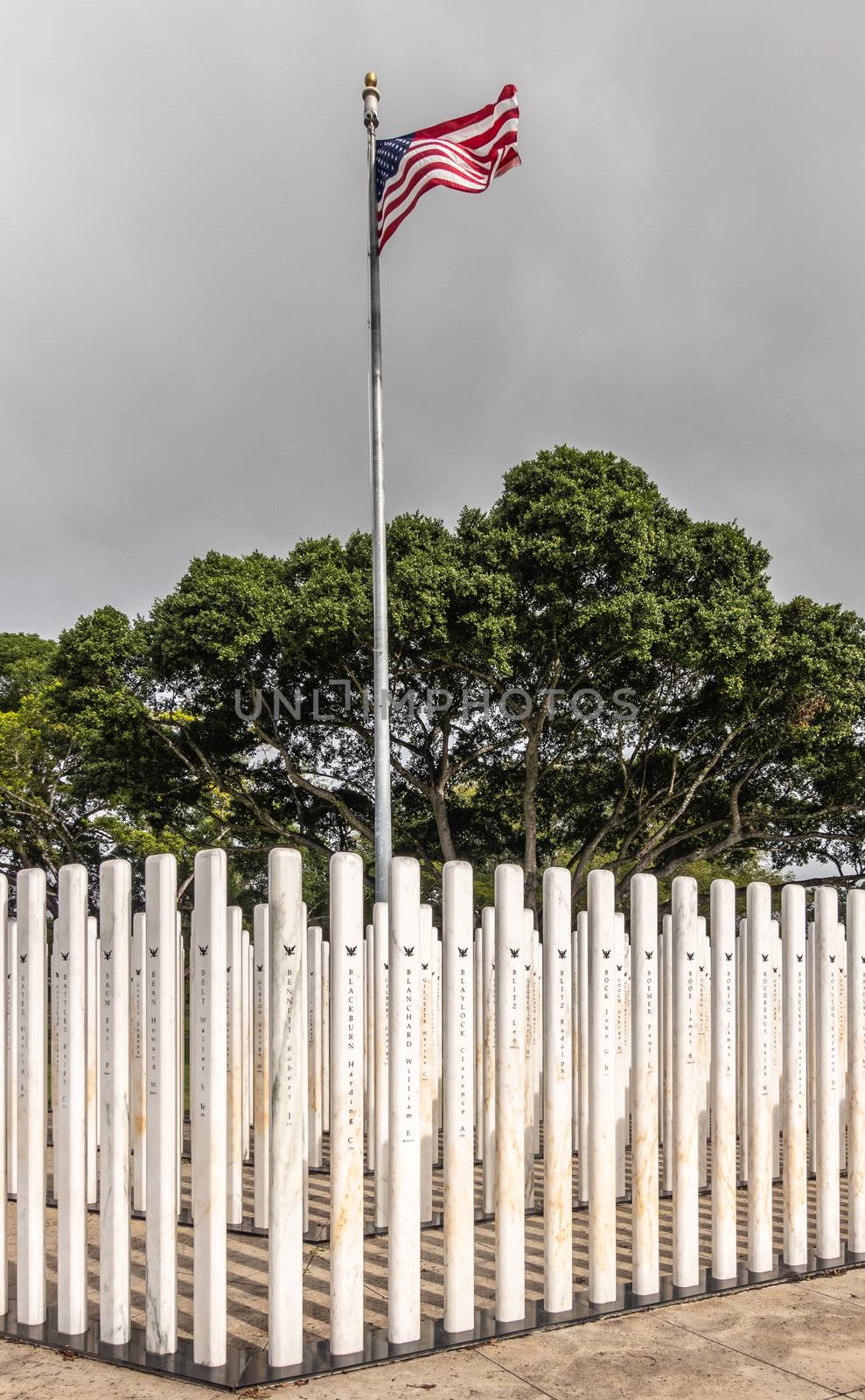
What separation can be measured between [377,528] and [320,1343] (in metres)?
11.8

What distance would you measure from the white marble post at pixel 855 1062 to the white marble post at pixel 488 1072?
1.94m

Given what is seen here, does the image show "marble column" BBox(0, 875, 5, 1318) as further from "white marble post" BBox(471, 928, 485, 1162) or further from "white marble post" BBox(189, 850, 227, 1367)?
"white marble post" BBox(471, 928, 485, 1162)

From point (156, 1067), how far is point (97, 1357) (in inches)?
45.4

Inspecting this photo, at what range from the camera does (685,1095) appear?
495 centimetres

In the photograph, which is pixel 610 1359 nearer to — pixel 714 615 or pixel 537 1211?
pixel 537 1211

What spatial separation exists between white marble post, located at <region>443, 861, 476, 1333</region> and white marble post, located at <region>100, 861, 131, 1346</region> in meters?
1.33

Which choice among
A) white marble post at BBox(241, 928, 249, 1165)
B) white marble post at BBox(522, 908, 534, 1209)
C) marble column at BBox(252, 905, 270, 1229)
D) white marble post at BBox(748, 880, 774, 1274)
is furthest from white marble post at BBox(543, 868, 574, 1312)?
white marble post at BBox(241, 928, 249, 1165)

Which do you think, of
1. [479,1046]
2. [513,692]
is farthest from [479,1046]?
[513,692]

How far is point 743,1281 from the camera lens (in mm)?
5008

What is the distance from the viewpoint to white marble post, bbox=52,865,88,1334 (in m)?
4.37

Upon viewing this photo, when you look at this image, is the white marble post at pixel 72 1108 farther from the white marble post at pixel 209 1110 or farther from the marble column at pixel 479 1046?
the marble column at pixel 479 1046

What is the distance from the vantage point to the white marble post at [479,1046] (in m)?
7.13

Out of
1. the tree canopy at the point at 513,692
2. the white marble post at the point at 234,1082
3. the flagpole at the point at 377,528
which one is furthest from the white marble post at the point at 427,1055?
the tree canopy at the point at 513,692

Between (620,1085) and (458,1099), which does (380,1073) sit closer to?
(620,1085)
